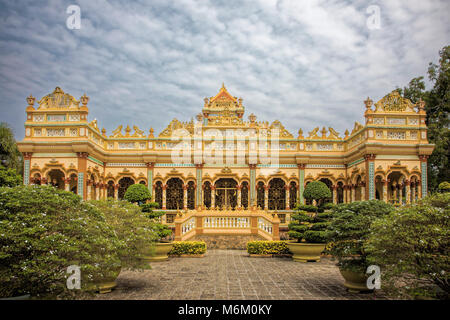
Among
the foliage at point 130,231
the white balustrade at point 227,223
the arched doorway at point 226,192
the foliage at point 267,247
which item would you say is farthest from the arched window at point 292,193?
the foliage at point 130,231

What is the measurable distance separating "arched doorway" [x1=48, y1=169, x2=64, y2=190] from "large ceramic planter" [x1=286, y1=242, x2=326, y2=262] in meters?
15.0

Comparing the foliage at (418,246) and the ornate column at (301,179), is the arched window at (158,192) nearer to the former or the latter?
the ornate column at (301,179)

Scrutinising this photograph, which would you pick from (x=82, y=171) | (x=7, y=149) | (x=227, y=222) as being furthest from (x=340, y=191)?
(x=7, y=149)

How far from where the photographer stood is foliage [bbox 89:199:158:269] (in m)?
8.68

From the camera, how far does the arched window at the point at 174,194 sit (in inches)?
941

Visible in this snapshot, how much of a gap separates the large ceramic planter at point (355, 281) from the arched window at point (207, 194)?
15.5 meters

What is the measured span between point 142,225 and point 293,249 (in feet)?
22.2

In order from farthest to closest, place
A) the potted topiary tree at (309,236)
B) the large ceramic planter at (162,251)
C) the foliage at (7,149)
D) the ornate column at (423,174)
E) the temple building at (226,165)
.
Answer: the foliage at (7,149) < the temple building at (226,165) < the ornate column at (423,174) < the potted topiary tree at (309,236) < the large ceramic planter at (162,251)

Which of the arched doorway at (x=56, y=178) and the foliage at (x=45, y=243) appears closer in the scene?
the foliage at (x=45, y=243)

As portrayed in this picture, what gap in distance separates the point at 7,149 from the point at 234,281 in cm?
2445

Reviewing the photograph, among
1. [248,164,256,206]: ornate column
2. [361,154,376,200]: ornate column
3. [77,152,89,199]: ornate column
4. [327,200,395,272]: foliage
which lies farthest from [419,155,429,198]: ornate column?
[77,152,89,199]: ornate column

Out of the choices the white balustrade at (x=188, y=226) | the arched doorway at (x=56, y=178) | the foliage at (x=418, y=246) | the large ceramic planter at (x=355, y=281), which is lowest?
the large ceramic planter at (x=355, y=281)

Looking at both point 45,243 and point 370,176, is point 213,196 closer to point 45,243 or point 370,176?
point 370,176
